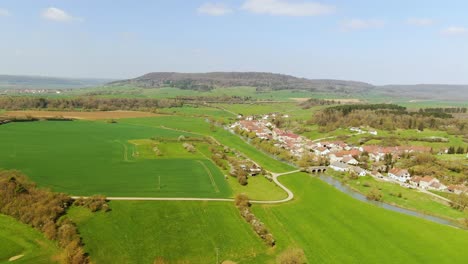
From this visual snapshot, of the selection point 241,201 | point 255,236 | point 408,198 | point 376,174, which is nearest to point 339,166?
point 376,174

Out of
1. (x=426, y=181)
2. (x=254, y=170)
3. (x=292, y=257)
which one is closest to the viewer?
(x=292, y=257)

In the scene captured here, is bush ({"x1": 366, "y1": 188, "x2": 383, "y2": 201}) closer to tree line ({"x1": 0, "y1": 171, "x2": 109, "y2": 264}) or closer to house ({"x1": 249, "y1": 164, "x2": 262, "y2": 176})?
house ({"x1": 249, "y1": 164, "x2": 262, "y2": 176})

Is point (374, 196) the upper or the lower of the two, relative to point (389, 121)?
lower

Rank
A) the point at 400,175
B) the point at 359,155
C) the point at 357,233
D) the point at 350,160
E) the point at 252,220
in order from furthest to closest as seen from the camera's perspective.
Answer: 1. the point at 359,155
2. the point at 350,160
3. the point at 400,175
4. the point at 252,220
5. the point at 357,233

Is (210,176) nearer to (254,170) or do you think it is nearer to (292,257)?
(254,170)

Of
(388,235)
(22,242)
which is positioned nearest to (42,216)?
(22,242)

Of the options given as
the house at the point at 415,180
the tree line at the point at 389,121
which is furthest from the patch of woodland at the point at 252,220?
the tree line at the point at 389,121

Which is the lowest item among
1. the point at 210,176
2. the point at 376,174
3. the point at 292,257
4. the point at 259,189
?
the point at 376,174

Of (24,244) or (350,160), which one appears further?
(350,160)
